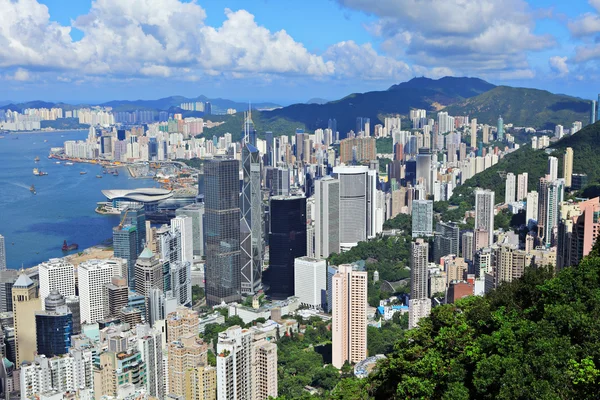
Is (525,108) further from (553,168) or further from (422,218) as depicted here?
(422,218)

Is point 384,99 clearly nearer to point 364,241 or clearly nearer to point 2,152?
point 2,152

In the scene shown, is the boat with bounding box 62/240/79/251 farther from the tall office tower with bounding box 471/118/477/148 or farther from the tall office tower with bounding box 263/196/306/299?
the tall office tower with bounding box 471/118/477/148

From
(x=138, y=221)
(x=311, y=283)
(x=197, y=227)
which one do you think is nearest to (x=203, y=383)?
(x=311, y=283)

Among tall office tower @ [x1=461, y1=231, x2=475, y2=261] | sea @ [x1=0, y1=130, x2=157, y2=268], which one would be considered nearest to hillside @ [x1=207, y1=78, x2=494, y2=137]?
sea @ [x1=0, y1=130, x2=157, y2=268]

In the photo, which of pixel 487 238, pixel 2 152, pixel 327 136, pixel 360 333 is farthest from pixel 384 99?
pixel 360 333

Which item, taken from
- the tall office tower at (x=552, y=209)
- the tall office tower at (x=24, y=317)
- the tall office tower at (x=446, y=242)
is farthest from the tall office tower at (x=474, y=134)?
the tall office tower at (x=24, y=317)

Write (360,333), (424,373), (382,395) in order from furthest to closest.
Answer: (360,333), (382,395), (424,373)
